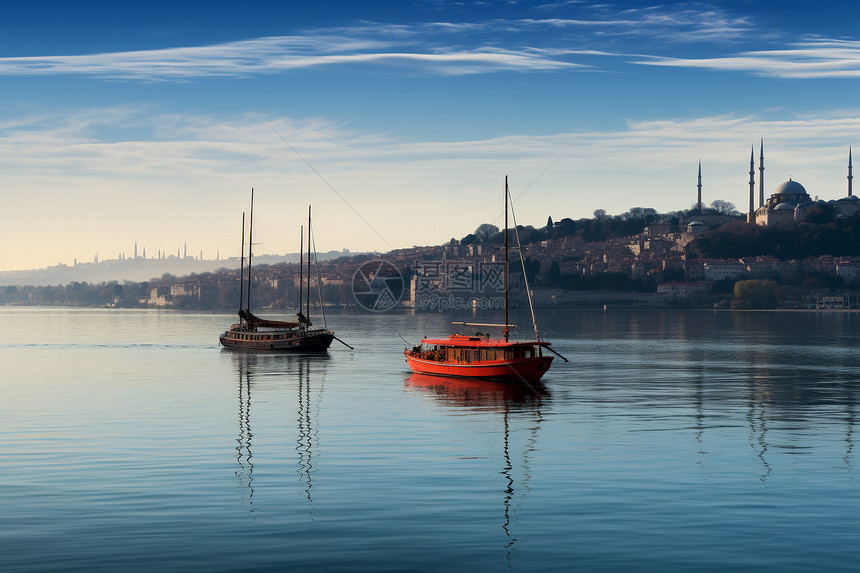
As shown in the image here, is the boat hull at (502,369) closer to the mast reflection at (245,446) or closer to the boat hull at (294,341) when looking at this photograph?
the mast reflection at (245,446)

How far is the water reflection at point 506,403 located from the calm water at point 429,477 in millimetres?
161

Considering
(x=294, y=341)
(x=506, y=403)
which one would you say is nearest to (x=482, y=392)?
(x=506, y=403)

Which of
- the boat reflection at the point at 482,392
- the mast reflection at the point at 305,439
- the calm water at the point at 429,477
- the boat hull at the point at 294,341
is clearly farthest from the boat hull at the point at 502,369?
the boat hull at the point at 294,341

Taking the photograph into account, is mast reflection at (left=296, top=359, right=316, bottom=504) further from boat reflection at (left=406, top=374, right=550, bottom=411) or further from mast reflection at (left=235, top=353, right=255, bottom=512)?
boat reflection at (left=406, top=374, right=550, bottom=411)

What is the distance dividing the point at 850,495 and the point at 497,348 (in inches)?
1354

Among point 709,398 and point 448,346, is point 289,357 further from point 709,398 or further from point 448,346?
point 709,398

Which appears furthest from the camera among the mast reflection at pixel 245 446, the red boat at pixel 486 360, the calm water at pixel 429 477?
the red boat at pixel 486 360

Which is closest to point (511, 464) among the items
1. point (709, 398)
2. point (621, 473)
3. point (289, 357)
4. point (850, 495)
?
point (621, 473)

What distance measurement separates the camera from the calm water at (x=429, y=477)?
18500mm

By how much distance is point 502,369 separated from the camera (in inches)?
2226

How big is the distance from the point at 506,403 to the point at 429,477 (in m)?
21.5

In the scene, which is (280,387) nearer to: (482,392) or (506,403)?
(482,392)

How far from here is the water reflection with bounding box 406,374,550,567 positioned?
78.9ft

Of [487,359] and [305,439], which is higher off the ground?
[487,359]
